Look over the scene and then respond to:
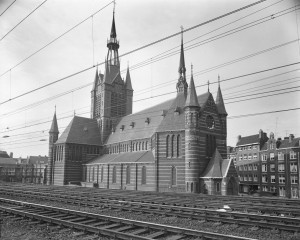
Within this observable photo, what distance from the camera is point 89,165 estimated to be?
67688 mm

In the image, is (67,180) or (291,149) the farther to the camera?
(67,180)

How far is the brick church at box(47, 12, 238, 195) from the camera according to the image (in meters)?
45.4

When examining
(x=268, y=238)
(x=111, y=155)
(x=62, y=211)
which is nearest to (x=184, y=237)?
(x=268, y=238)

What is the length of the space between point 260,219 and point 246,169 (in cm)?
6080

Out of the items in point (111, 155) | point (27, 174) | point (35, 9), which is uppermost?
point (35, 9)

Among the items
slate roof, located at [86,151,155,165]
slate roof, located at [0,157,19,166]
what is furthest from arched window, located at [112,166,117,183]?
slate roof, located at [0,157,19,166]

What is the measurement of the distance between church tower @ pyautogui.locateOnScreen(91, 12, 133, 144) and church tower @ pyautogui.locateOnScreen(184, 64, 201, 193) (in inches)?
1211

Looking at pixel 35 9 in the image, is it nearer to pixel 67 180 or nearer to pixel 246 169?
pixel 67 180

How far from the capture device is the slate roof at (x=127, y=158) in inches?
2141

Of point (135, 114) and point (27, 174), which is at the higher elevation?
point (135, 114)

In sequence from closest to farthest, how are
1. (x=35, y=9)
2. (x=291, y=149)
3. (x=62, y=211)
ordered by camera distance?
1. (x=35, y=9)
2. (x=62, y=211)
3. (x=291, y=149)

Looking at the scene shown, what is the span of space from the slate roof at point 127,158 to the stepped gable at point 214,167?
10.7 meters

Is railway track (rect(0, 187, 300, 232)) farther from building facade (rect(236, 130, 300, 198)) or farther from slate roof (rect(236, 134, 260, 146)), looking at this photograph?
slate roof (rect(236, 134, 260, 146))

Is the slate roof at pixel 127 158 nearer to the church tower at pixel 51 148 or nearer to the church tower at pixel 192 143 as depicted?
the church tower at pixel 192 143
